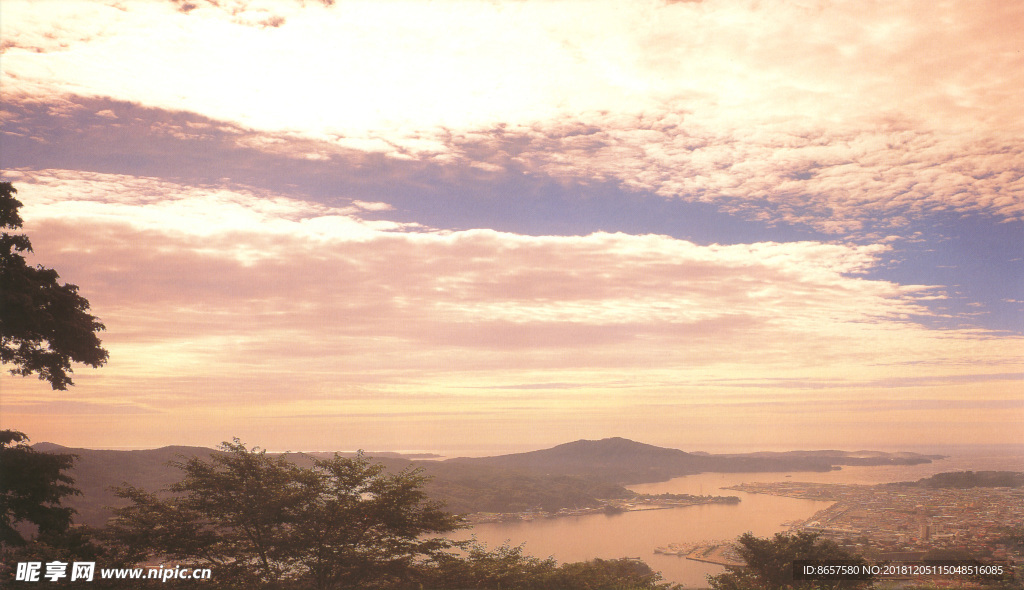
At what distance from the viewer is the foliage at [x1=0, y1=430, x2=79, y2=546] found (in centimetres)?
1372

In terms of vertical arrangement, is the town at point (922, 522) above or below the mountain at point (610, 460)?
above

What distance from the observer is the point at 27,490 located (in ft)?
46.1

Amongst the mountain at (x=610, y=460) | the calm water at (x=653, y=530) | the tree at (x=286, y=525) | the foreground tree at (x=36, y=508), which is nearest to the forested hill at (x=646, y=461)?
the mountain at (x=610, y=460)

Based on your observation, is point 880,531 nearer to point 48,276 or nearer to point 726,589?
point 726,589

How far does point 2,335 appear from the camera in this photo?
1375 cm

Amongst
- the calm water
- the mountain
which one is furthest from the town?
the mountain

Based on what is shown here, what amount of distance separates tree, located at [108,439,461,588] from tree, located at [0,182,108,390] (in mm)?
4401

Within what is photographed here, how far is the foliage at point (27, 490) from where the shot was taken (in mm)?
13719

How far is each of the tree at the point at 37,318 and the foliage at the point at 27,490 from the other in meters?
1.92

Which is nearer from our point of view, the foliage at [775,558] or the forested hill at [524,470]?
the foliage at [775,558]

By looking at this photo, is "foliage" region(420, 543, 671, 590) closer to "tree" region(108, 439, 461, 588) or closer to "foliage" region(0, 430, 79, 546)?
"tree" region(108, 439, 461, 588)

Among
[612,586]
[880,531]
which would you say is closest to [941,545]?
[880,531]

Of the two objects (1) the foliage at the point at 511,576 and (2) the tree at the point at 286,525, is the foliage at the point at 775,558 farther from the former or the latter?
(2) the tree at the point at 286,525

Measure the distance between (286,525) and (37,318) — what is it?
352 inches
